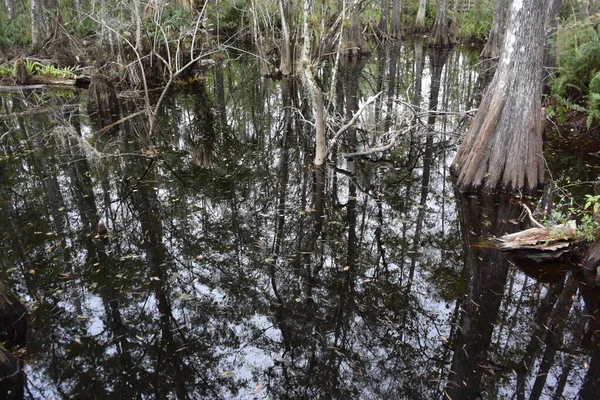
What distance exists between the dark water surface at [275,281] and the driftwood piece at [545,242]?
0.75 feet

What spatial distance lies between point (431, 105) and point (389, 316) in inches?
344

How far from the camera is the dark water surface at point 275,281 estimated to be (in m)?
3.69


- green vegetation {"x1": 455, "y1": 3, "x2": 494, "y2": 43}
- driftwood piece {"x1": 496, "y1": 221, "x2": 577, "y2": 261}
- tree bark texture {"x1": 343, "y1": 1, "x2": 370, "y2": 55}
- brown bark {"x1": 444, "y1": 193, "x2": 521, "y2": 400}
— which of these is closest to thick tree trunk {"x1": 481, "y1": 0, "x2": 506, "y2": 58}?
tree bark texture {"x1": 343, "y1": 1, "x2": 370, "y2": 55}

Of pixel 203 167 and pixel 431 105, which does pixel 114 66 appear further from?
pixel 431 105

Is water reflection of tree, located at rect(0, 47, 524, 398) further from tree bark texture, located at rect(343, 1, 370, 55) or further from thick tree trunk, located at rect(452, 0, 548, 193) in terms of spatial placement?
tree bark texture, located at rect(343, 1, 370, 55)

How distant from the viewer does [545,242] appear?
5.02 m

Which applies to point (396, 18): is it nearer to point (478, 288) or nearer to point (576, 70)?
point (576, 70)

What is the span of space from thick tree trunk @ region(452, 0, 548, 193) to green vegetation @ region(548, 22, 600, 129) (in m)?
2.92

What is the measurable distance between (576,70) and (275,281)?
8.04 meters

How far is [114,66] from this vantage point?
12.8 m

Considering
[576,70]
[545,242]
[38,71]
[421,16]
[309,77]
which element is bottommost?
[545,242]

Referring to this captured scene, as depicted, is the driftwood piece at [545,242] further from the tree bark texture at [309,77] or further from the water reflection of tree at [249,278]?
the tree bark texture at [309,77]

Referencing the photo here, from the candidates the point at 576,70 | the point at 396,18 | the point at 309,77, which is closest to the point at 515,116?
the point at 309,77

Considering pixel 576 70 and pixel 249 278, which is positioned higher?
pixel 576 70
